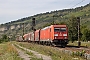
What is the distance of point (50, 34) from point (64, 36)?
3421mm

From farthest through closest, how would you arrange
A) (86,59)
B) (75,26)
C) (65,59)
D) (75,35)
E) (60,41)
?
(75,26)
(75,35)
(60,41)
(86,59)
(65,59)

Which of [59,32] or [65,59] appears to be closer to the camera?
[65,59]

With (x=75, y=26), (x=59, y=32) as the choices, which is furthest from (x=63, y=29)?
(x=75, y=26)

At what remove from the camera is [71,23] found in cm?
10881

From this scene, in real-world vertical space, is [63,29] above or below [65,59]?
above

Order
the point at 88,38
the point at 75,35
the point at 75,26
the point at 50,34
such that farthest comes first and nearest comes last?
the point at 88,38 < the point at 75,26 < the point at 75,35 < the point at 50,34

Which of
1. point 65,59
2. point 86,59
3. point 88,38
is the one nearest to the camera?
point 65,59

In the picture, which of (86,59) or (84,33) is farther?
(84,33)

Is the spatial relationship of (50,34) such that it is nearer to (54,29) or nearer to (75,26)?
(54,29)

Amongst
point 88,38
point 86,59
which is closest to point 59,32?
point 86,59

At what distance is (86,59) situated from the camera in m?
21.8

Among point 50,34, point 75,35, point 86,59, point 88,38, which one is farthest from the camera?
point 88,38

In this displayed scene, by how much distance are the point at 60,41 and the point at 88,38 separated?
7173 centimetres

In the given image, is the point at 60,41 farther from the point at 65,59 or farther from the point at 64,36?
the point at 65,59
